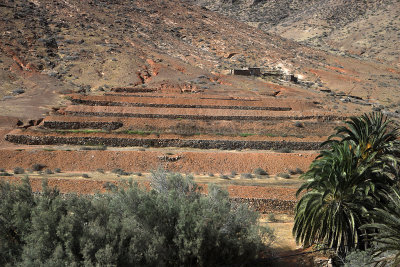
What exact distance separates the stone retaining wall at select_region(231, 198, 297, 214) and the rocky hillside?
70.0 meters

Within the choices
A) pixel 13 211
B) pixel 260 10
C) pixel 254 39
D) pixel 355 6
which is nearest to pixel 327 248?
pixel 13 211

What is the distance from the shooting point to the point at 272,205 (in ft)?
63.3

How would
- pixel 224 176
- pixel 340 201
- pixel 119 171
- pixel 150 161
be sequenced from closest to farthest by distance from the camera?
pixel 340 201
pixel 119 171
pixel 224 176
pixel 150 161

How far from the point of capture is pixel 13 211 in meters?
10.4

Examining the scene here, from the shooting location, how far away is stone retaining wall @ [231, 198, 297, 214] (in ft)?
63.0

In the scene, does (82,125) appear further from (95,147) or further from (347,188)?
(347,188)

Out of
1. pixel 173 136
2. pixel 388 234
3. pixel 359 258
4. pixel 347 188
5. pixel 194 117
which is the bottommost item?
pixel 173 136

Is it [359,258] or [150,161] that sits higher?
[359,258]

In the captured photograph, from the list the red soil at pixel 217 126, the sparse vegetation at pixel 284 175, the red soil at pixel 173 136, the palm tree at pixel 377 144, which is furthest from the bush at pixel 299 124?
the palm tree at pixel 377 144

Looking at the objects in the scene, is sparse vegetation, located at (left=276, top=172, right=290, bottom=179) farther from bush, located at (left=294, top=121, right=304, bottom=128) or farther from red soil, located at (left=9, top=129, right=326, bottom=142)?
bush, located at (left=294, top=121, right=304, bottom=128)

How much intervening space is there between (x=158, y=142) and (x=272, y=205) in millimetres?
14369

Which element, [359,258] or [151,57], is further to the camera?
[151,57]

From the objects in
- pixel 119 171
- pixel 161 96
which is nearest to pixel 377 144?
pixel 119 171

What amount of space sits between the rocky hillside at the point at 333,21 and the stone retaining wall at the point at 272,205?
70.0m
